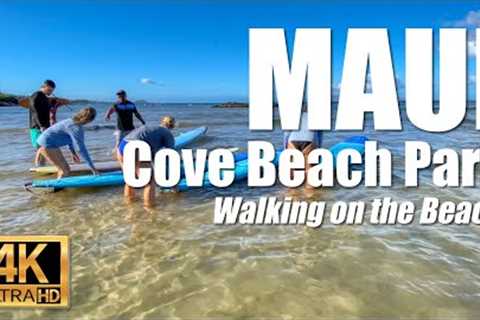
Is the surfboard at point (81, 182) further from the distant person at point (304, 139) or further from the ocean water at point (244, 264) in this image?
the distant person at point (304, 139)

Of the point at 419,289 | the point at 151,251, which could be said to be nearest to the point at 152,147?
the point at 151,251

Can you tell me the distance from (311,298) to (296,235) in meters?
1.54

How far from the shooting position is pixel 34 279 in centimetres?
386

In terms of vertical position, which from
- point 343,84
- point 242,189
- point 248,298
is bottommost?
point 248,298

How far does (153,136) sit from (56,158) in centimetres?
227

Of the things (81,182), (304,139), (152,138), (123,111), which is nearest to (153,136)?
(152,138)

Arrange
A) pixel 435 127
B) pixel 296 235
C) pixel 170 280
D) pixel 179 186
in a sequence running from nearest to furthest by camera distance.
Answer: pixel 170 280 → pixel 296 235 → pixel 435 127 → pixel 179 186

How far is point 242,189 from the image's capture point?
768 centimetres

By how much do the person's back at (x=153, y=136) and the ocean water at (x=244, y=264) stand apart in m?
0.97

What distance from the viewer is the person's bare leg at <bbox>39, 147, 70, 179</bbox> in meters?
7.16

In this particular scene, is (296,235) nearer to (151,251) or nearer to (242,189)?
(151,251)

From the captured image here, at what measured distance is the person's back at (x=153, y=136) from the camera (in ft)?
20.2

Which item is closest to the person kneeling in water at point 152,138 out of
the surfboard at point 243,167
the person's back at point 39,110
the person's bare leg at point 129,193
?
the person's bare leg at point 129,193

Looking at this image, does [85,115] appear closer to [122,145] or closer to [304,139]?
[122,145]
